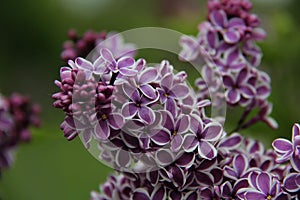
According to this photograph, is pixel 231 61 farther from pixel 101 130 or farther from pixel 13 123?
pixel 13 123

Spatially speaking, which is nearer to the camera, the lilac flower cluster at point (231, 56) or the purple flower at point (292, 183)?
the purple flower at point (292, 183)

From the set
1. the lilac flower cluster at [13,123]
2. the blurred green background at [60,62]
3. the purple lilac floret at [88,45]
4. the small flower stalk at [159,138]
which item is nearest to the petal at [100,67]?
the small flower stalk at [159,138]

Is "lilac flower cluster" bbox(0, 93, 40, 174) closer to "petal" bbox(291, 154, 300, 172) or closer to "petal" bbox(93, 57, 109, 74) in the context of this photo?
"petal" bbox(93, 57, 109, 74)

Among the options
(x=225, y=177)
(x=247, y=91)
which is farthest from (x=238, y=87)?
(x=225, y=177)

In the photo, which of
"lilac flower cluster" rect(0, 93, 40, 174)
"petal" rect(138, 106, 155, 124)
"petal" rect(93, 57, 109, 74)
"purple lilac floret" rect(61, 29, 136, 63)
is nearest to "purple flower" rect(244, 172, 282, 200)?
"petal" rect(138, 106, 155, 124)

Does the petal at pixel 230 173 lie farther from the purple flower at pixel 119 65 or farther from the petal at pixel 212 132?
the purple flower at pixel 119 65

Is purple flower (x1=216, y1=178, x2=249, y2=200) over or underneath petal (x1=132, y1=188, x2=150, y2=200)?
underneath
